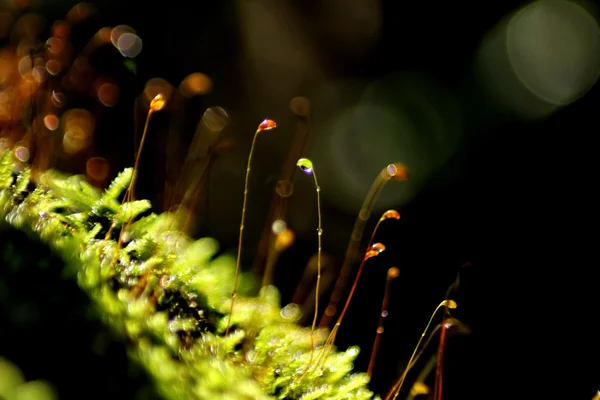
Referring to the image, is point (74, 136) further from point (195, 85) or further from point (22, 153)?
point (195, 85)

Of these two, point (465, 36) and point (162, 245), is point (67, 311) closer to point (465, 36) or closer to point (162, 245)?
point (162, 245)

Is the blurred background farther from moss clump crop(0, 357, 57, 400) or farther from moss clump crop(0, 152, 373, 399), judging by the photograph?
moss clump crop(0, 357, 57, 400)

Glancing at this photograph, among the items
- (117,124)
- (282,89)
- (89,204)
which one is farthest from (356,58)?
(89,204)

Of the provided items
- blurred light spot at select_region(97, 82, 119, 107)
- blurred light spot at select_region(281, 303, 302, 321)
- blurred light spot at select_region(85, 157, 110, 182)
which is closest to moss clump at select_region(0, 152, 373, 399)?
blurred light spot at select_region(281, 303, 302, 321)

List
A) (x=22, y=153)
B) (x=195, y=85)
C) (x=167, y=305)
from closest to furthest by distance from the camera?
(x=167, y=305) < (x=22, y=153) < (x=195, y=85)

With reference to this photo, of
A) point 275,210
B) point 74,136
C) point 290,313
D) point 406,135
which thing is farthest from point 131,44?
point 290,313

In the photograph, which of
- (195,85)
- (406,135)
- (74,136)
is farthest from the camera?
(406,135)

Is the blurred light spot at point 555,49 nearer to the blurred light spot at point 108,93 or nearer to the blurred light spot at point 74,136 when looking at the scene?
the blurred light spot at point 108,93
